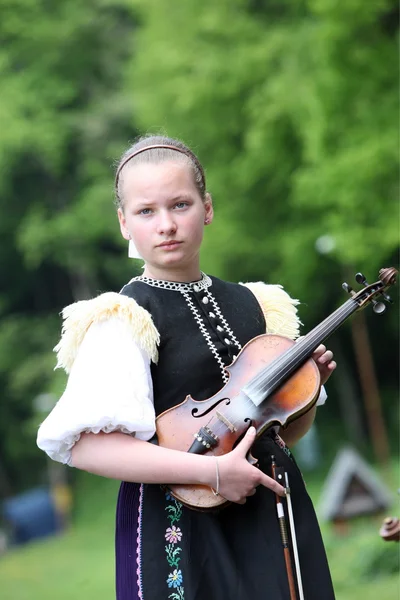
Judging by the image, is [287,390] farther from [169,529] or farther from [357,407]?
[357,407]

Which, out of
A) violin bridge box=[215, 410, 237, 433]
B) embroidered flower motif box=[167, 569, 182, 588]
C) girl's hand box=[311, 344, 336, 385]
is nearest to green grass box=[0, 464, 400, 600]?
girl's hand box=[311, 344, 336, 385]

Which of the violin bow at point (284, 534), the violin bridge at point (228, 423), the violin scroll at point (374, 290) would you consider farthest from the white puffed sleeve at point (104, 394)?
the violin scroll at point (374, 290)

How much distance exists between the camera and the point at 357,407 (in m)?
22.0

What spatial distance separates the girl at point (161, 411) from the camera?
2.26 metres

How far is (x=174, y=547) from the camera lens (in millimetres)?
2332

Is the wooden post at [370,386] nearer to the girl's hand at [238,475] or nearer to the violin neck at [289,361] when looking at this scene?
the violin neck at [289,361]

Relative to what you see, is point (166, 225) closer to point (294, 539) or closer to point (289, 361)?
point (289, 361)

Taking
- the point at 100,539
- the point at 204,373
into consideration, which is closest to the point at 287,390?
the point at 204,373

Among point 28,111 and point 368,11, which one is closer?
point 368,11

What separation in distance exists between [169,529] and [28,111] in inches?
850

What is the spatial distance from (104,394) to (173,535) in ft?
1.23

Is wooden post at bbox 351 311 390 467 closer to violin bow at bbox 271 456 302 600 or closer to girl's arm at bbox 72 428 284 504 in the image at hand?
violin bow at bbox 271 456 302 600

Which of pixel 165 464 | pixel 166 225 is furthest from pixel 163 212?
pixel 165 464

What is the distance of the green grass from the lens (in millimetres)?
10094
